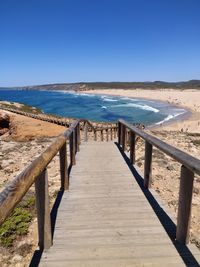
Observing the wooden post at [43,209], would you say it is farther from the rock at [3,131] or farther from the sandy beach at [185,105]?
the sandy beach at [185,105]

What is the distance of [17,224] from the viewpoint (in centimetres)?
486

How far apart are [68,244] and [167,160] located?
6.44 meters

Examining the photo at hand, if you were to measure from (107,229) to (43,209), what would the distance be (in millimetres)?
997

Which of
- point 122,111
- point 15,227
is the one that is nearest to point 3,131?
point 15,227

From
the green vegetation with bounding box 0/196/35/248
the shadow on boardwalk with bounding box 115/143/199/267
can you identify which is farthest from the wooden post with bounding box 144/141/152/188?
the green vegetation with bounding box 0/196/35/248

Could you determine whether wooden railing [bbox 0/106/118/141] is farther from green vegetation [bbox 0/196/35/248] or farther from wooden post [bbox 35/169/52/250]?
wooden post [bbox 35/169/52/250]

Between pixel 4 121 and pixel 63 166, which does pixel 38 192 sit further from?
pixel 4 121

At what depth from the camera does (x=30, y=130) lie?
706 inches

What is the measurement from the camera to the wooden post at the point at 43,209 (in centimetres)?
322

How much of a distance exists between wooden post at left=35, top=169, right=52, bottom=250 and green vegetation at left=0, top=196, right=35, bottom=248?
1157 millimetres

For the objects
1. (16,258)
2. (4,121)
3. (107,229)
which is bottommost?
(4,121)

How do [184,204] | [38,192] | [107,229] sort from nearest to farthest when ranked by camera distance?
[38,192]
[184,204]
[107,229]

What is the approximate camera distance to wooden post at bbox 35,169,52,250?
322 centimetres

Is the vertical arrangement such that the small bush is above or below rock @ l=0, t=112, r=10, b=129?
above
